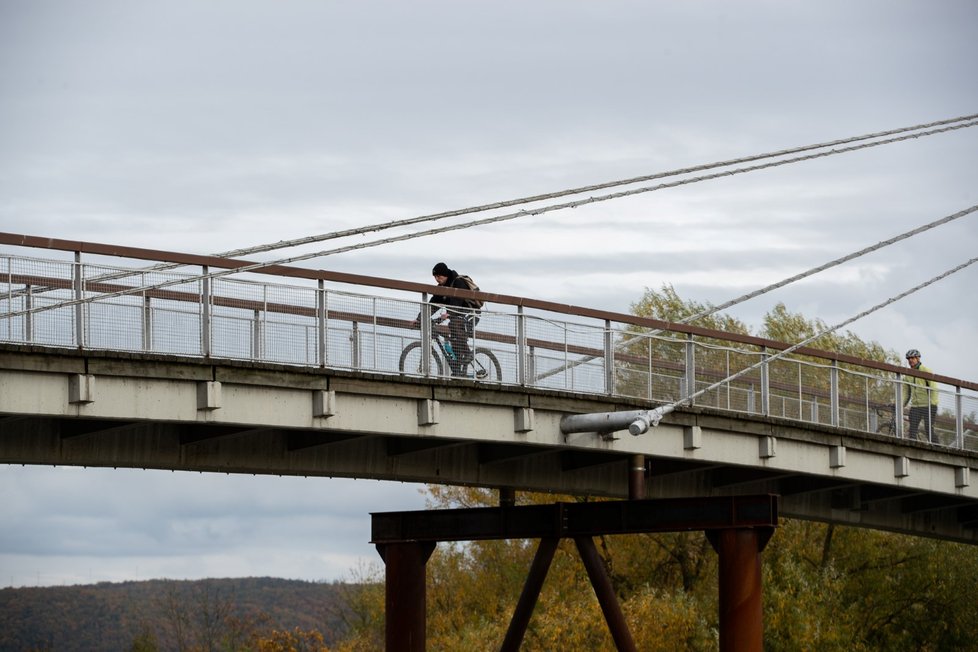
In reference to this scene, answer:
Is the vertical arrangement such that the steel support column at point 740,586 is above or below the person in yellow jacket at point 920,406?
below

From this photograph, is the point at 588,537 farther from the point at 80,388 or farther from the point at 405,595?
the point at 80,388

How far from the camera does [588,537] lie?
23672mm

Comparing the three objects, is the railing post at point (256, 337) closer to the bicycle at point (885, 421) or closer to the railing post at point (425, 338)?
the railing post at point (425, 338)

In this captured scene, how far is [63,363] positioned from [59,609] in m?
113

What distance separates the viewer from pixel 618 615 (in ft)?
78.1

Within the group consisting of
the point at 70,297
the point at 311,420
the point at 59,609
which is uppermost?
the point at 70,297

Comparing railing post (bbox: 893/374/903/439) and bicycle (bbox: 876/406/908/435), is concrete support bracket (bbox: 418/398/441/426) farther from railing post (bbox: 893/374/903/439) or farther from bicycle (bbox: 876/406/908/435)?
railing post (bbox: 893/374/903/439)

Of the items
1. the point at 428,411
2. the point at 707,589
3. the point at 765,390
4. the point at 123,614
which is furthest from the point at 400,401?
the point at 123,614

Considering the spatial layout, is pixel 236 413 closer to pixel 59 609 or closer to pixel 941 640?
pixel 941 640

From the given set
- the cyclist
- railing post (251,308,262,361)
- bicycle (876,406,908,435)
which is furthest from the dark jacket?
bicycle (876,406,908,435)

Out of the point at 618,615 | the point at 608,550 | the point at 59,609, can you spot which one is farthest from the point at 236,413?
the point at 59,609

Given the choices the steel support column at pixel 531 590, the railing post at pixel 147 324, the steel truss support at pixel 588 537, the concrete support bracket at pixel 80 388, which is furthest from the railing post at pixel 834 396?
the concrete support bracket at pixel 80 388

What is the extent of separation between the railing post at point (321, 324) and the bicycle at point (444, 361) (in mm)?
1248

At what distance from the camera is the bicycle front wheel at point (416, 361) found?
835 inches
